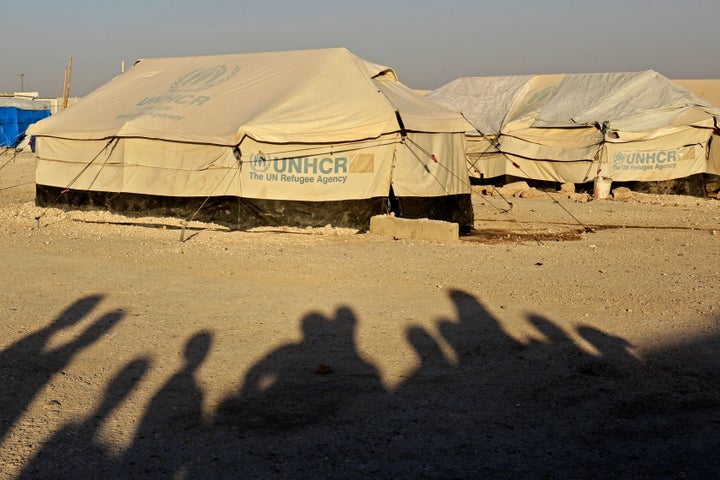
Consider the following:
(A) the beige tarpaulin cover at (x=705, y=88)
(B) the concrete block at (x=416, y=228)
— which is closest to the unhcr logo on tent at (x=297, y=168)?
(B) the concrete block at (x=416, y=228)

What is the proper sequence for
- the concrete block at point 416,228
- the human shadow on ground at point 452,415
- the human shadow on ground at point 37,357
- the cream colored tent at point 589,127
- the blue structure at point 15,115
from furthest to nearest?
the blue structure at point 15,115, the cream colored tent at point 589,127, the concrete block at point 416,228, the human shadow on ground at point 37,357, the human shadow on ground at point 452,415

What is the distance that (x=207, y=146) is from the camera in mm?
13258

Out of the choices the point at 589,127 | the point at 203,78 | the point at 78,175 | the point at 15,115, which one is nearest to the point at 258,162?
the point at 203,78

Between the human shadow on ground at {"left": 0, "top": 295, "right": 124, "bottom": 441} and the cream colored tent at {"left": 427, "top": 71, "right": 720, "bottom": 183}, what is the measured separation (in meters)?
13.1

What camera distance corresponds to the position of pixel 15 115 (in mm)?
36969

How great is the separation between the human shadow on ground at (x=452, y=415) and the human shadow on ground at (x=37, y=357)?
78cm

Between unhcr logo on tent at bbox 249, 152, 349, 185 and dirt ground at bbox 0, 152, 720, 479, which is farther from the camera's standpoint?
unhcr logo on tent at bbox 249, 152, 349, 185

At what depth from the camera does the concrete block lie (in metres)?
12.1

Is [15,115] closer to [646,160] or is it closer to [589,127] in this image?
[589,127]

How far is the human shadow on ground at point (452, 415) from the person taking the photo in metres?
4.52

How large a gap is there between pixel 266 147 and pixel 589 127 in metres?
10.6

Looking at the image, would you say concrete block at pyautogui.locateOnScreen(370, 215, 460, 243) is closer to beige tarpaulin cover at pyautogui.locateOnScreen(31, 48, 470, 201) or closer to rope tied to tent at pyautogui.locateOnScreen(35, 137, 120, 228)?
beige tarpaulin cover at pyautogui.locateOnScreen(31, 48, 470, 201)

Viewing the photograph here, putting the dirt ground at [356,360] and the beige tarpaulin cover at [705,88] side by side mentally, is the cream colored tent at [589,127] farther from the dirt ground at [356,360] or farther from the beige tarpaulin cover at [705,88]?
the beige tarpaulin cover at [705,88]

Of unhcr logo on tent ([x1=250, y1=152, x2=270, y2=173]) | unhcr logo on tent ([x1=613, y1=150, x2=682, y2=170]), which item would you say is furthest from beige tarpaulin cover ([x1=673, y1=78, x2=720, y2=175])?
unhcr logo on tent ([x1=250, y1=152, x2=270, y2=173])
